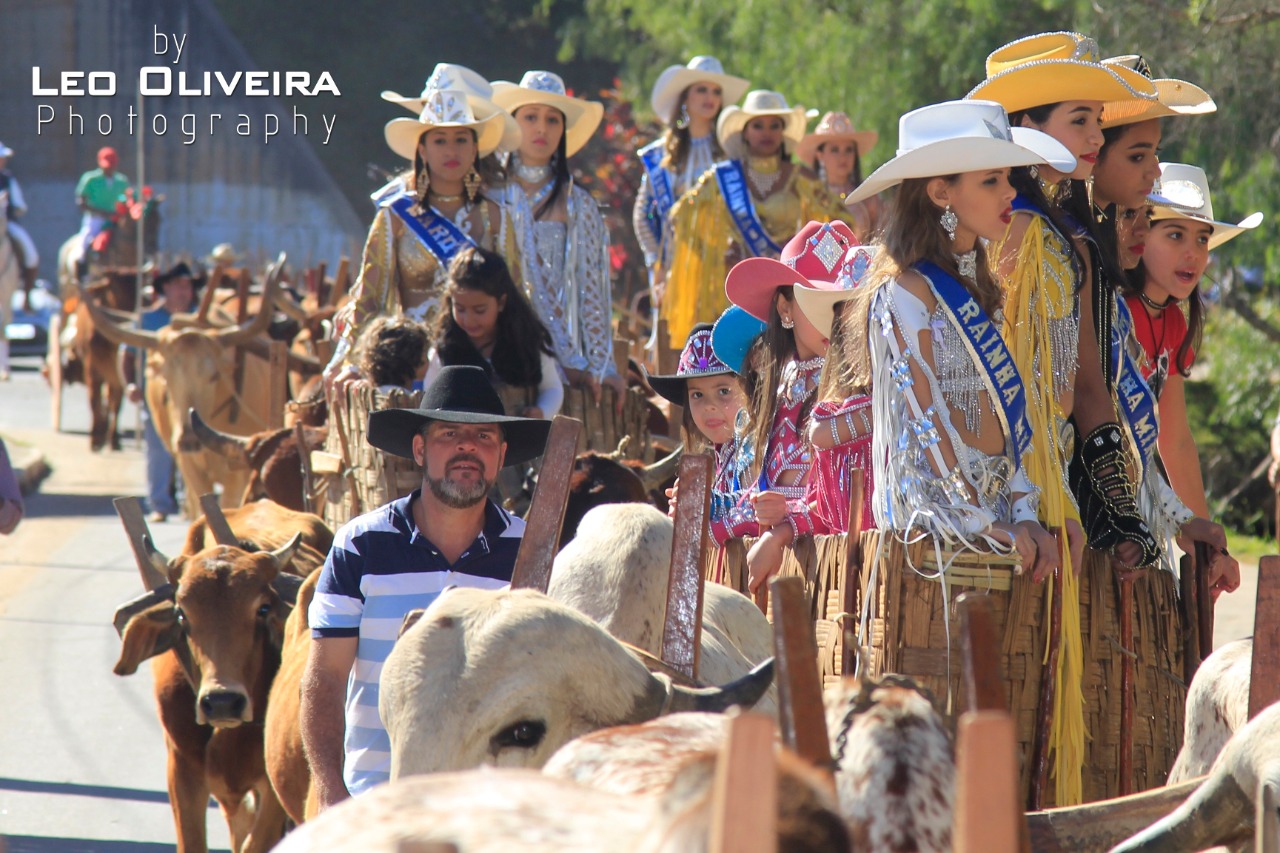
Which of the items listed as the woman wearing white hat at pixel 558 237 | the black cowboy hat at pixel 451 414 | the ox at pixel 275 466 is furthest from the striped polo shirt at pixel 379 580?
the ox at pixel 275 466

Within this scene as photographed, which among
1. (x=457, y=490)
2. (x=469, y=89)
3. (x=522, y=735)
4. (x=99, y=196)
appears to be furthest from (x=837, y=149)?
(x=99, y=196)

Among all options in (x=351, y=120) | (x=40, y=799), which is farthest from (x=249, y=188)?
(x=40, y=799)

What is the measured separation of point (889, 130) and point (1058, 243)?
29.5 feet

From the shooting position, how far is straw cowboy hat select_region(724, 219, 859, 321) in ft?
16.5

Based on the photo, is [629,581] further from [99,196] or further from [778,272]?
[99,196]

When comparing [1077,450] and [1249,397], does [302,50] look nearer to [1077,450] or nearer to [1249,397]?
[1249,397]

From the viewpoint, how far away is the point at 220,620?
6.14 m

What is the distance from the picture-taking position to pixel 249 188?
3319 centimetres

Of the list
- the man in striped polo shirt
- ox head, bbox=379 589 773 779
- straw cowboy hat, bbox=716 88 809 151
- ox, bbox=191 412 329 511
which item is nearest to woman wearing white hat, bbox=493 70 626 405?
straw cowboy hat, bbox=716 88 809 151

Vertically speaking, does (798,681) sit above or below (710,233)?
below

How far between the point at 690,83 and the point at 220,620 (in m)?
6.37

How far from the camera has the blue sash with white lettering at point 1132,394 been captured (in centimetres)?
444

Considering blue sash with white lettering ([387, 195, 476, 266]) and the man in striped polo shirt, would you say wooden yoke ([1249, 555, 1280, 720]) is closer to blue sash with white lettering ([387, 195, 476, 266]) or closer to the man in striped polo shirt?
the man in striped polo shirt

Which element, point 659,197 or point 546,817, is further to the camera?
point 659,197
